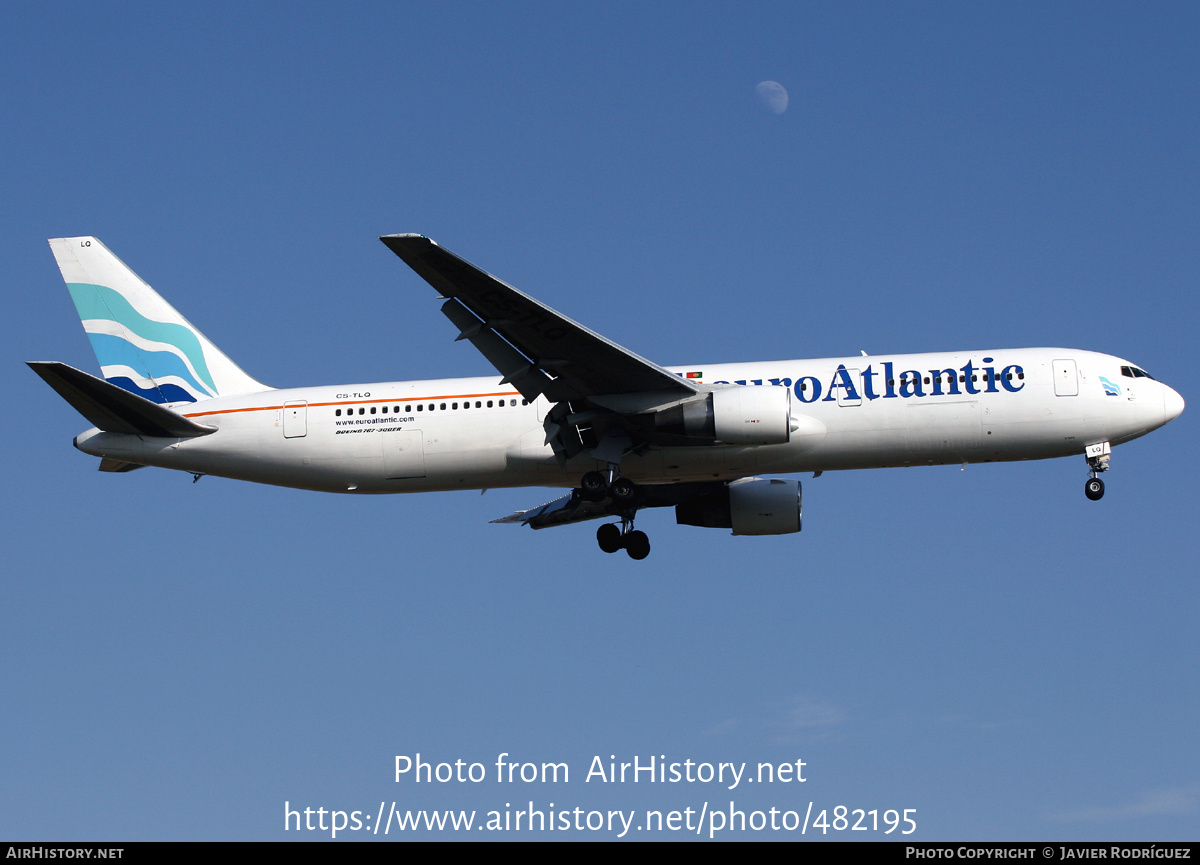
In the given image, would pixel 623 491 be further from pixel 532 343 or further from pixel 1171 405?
pixel 1171 405

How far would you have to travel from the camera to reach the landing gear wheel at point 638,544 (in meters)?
35.2

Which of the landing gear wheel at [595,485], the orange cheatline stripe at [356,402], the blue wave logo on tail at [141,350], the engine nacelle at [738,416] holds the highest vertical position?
the blue wave logo on tail at [141,350]

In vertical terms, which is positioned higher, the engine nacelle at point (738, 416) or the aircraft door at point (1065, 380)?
the aircraft door at point (1065, 380)

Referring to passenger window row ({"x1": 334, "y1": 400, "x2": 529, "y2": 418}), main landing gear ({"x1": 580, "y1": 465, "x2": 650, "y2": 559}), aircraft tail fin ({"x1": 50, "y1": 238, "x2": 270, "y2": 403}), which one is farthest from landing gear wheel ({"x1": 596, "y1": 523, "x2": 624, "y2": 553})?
aircraft tail fin ({"x1": 50, "y1": 238, "x2": 270, "y2": 403})

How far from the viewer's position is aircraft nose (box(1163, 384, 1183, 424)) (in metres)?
31.8

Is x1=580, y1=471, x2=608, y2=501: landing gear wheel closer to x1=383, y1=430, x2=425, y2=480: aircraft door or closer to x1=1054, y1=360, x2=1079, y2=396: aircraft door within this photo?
x1=383, y1=430, x2=425, y2=480: aircraft door

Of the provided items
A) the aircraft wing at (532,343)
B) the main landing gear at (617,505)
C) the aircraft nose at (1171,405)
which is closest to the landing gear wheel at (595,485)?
the main landing gear at (617,505)

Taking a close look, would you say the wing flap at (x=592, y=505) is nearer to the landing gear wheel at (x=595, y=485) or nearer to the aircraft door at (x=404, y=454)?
the landing gear wheel at (x=595, y=485)

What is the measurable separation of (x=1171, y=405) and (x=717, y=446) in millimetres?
11121

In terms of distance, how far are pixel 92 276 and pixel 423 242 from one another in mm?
14959

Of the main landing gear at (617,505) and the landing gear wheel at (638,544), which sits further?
the landing gear wheel at (638,544)

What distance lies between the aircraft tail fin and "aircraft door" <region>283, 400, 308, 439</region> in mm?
2105

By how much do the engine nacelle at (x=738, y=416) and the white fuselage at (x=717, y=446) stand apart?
110cm

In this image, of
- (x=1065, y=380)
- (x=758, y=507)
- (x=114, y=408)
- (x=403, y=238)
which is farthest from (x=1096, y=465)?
(x=114, y=408)
